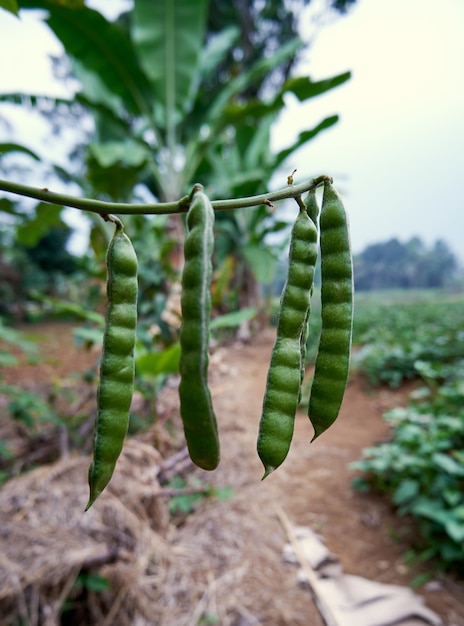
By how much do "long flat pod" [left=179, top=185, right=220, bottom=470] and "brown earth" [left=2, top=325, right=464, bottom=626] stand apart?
169 cm

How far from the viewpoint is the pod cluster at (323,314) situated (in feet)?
1.57

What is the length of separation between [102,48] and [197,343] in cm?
340

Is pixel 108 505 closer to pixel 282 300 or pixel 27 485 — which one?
pixel 27 485

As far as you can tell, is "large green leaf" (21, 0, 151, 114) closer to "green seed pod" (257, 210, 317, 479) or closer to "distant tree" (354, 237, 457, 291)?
"green seed pod" (257, 210, 317, 479)

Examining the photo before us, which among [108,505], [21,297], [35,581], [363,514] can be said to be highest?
[21,297]

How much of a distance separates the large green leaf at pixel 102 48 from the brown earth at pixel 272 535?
7.43 feet

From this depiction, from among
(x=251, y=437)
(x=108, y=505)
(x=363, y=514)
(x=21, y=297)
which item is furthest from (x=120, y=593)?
(x=21, y=297)

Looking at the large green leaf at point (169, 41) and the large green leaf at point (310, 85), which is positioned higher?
the large green leaf at point (169, 41)

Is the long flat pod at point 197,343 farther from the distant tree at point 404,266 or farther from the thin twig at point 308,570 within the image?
the distant tree at point 404,266

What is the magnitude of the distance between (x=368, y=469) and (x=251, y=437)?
0.99 m

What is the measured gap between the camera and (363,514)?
2594 mm

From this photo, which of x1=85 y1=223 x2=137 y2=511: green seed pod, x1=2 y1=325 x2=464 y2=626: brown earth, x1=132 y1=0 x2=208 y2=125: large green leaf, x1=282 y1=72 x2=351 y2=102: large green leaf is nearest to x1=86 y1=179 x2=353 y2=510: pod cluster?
x1=85 y1=223 x2=137 y2=511: green seed pod

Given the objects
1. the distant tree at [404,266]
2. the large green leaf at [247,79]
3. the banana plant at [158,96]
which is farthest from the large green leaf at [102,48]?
the distant tree at [404,266]

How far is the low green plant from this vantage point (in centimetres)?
203
